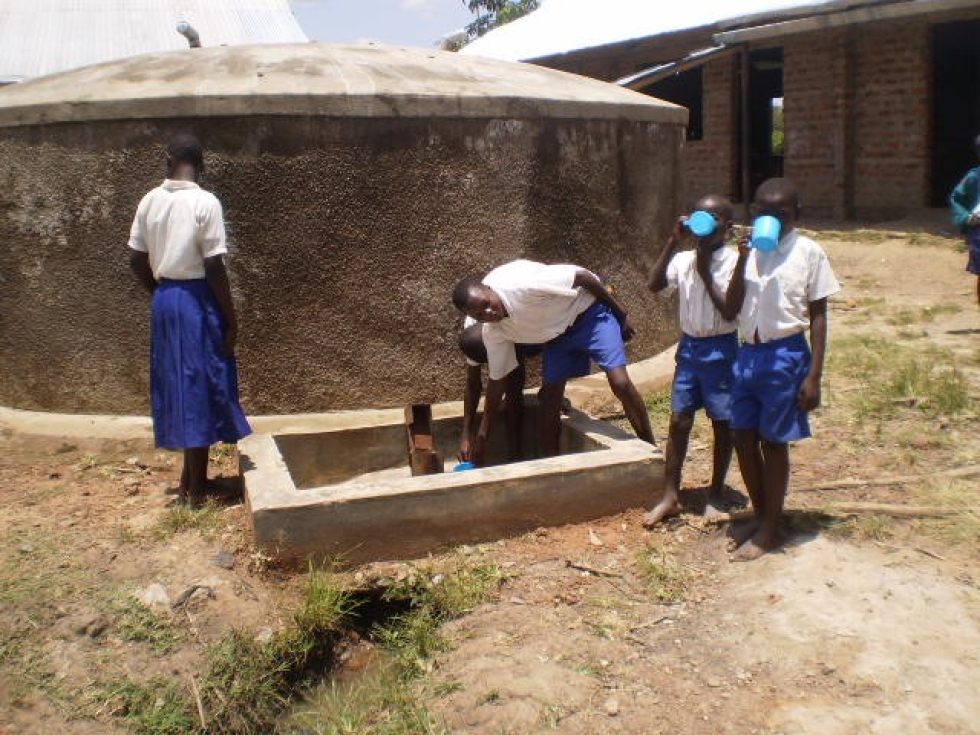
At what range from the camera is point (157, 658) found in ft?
11.2

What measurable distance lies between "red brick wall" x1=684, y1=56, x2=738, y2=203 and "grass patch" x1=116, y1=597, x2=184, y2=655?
32.5 ft

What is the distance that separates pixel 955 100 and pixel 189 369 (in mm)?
13045

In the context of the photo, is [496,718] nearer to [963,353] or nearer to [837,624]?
[837,624]

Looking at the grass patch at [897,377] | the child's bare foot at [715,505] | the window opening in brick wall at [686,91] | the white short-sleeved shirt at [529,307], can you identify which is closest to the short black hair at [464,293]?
the white short-sleeved shirt at [529,307]

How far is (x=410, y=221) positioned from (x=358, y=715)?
2896 mm

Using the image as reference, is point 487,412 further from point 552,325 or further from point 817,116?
point 817,116

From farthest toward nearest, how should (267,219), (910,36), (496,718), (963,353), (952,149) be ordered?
1. (952,149)
2. (910,36)
3. (963,353)
4. (267,219)
5. (496,718)

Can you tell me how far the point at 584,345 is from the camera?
4.47 meters

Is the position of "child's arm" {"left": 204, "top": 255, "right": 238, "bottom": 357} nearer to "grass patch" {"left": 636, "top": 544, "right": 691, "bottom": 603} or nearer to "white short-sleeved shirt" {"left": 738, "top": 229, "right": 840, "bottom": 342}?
"grass patch" {"left": 636, "top": 544, "right": 691, "bottom": 603}

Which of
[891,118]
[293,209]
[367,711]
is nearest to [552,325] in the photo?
[293,209]

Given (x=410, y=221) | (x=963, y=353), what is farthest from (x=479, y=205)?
(x=963, y=353)

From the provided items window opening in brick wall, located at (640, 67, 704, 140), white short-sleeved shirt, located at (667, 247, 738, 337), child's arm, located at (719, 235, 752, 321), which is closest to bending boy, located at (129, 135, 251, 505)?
white short-sleeved shirt, located at (667, 247, 738, 337)

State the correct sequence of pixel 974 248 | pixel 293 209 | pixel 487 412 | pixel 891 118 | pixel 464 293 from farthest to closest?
pixel 891 118, pixel 974 248, pixel 293 209, pixel 487 412, pixel 464 293

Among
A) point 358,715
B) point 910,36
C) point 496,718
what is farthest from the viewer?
point 910,36
